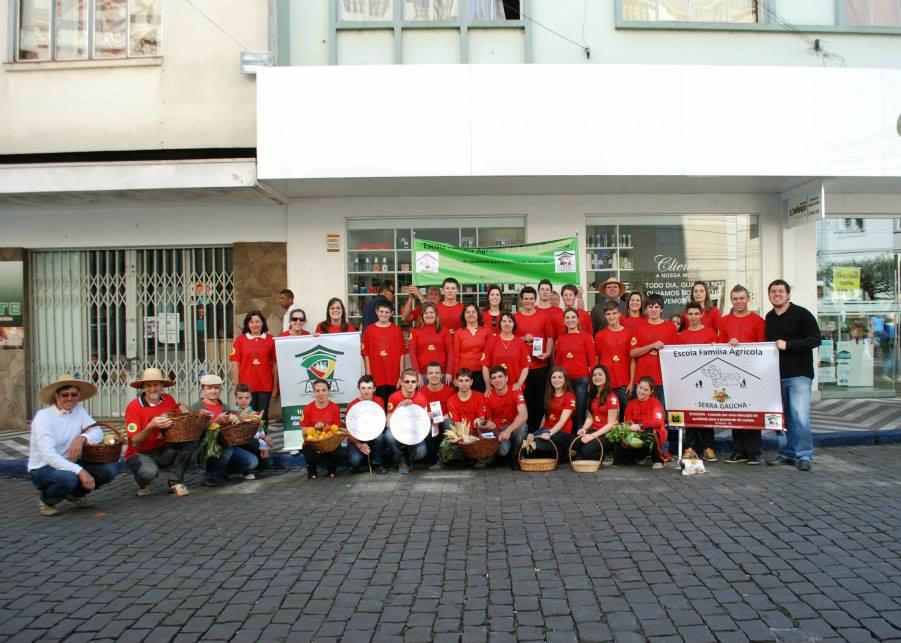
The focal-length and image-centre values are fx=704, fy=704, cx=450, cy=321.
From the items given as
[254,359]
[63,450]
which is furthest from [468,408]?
[63,450]

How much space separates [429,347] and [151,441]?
3266 mm

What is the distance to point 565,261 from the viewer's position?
10.1 metres

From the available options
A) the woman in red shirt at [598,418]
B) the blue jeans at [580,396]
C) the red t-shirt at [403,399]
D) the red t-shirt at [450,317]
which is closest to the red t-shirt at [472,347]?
the red t-shirt at [450,317]

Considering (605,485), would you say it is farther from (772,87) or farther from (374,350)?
(772,87)

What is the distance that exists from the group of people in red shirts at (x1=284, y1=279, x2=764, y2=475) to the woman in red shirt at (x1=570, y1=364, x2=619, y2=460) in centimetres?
1

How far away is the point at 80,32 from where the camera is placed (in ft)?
37.0

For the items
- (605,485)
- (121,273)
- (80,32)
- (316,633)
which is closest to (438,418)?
(605,485)

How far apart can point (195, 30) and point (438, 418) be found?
7.39 meters

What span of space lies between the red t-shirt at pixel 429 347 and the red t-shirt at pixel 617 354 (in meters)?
1.84

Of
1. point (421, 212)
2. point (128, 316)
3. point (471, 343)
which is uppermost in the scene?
point (421, 212)

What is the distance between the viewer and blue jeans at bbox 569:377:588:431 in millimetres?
8344

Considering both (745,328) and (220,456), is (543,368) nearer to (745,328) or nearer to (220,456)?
(745,328)

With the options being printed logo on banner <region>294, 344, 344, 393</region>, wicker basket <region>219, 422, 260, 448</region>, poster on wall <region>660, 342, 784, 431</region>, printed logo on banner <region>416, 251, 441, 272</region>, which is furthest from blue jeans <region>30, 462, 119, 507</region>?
poster on wall <region>660, 342, 784, 431</region>

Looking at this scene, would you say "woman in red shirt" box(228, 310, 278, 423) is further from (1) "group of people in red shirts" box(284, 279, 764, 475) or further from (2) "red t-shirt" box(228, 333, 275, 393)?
(1) "group of people in red shirts" box(284, 279, 764, 475)
